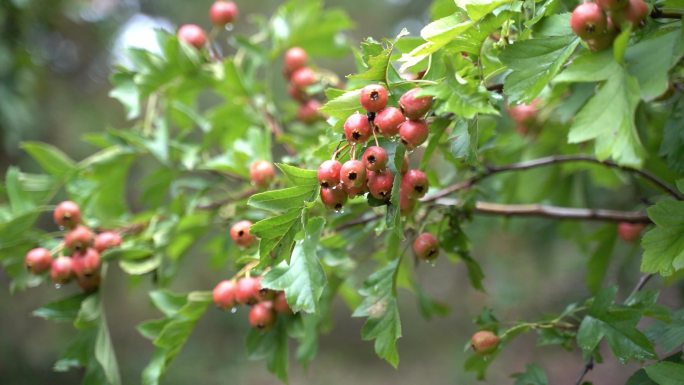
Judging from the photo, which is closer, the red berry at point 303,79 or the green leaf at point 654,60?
the green leaf at point 654,60

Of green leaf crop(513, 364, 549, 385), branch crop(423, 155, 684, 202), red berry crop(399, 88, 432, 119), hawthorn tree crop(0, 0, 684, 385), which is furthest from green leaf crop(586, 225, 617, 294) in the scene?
red berry crop(399, 88, 432, 119)

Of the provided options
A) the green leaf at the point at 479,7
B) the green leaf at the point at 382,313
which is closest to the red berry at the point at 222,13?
the green leaf at the point at 382,313

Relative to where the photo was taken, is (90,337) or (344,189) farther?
(90,337)

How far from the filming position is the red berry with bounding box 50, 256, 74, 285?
1.03 meters

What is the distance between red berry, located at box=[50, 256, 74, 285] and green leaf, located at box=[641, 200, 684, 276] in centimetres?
86

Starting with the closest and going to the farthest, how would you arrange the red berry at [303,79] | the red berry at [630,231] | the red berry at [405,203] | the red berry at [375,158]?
the red berry at [375,158], the red berry at [405,203], the red berry at [630,231], the red berry at [303,79]

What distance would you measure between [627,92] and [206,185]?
0.82 metres

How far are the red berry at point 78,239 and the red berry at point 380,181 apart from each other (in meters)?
0.60

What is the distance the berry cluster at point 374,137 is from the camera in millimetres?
656

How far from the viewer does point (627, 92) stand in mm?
567

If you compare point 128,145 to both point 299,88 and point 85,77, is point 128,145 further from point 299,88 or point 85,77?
point 85,77

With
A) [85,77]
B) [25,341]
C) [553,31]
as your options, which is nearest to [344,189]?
[553,31]

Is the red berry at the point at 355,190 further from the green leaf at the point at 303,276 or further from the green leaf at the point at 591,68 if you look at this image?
the green leaf at the point at 591,68

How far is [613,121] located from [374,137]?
0.78 feet
